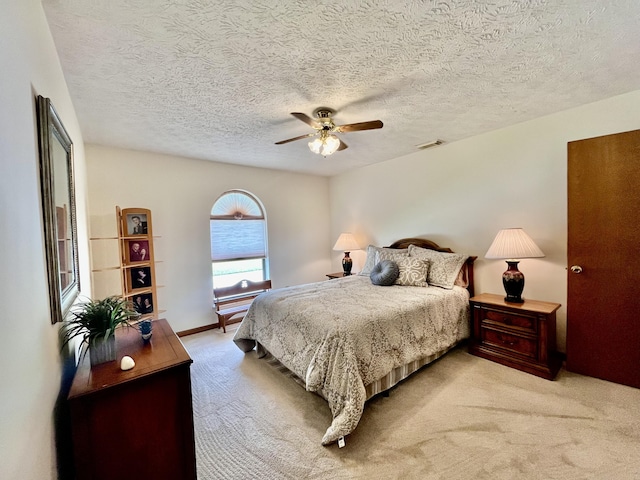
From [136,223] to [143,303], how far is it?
0.93m

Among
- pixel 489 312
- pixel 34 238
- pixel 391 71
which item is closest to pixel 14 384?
pixel 34 238

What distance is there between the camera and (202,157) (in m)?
3.71

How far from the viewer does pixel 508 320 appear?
259 cm

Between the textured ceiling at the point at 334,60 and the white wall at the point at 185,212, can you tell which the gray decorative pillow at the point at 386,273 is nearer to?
the textured ceiling at the point at 334,60

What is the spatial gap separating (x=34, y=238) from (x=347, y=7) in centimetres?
165

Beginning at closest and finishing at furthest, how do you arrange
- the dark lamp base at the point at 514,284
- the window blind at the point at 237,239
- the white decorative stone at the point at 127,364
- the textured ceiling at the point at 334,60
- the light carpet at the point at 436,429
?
the white decorative stone at the point at 127,364, the textured ceiling at the point at 334,60, the light carpet at the point at 436,429, the dark lamp base at the point at 514,284, the window blind at the point at 237,239

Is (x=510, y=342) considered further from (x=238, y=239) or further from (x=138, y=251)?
(x=138, y=251)

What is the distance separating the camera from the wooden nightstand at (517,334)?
236 cm

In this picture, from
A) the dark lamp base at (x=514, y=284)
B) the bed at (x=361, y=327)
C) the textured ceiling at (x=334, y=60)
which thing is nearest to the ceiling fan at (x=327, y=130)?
the textured ceiling at (x=334, y=60)

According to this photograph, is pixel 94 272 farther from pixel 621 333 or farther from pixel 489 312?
pixel 621 333

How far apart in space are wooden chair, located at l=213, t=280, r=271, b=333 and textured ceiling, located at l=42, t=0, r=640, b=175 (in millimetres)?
2262

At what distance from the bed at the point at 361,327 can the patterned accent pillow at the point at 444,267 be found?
10 mm

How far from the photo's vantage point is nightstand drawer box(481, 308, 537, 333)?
2.45m

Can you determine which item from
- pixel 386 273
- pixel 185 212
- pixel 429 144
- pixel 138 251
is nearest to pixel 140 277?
pixel 138 251
